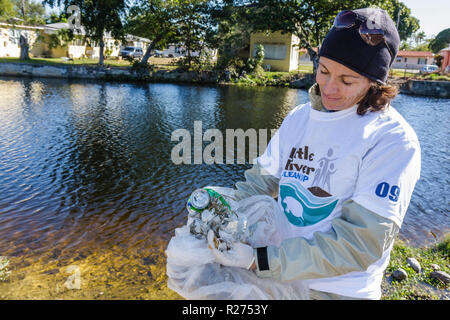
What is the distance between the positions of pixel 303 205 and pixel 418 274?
412 centimetres

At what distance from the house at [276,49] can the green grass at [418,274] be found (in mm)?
35679

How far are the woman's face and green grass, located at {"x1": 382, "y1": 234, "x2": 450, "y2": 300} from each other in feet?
11.3

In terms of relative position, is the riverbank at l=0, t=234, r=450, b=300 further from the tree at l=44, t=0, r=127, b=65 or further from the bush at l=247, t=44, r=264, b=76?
the tree at l=44, t=0, r=127, b=65

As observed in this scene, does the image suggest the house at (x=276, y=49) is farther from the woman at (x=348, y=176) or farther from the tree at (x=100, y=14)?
the woman at (x=348, y=176)

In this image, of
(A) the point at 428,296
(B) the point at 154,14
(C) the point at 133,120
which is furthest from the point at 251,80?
(A) the point at 428,296

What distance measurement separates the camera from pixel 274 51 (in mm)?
39469

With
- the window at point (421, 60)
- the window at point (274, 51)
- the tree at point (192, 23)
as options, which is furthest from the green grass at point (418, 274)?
the window at point (421, 60)

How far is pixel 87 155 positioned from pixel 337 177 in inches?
415

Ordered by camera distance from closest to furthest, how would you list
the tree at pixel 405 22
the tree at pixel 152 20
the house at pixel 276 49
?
1. the tree at pixel 152 20
2. the house at pixel 276 49
3. the tree at pixel 405 22

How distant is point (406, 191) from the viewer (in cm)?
135

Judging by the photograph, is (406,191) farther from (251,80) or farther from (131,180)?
(251,80)

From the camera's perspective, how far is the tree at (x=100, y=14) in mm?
32062

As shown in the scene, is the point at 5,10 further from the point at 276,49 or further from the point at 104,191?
the point at 104,191

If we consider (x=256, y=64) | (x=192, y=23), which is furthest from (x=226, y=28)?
(x=256, y=64)
